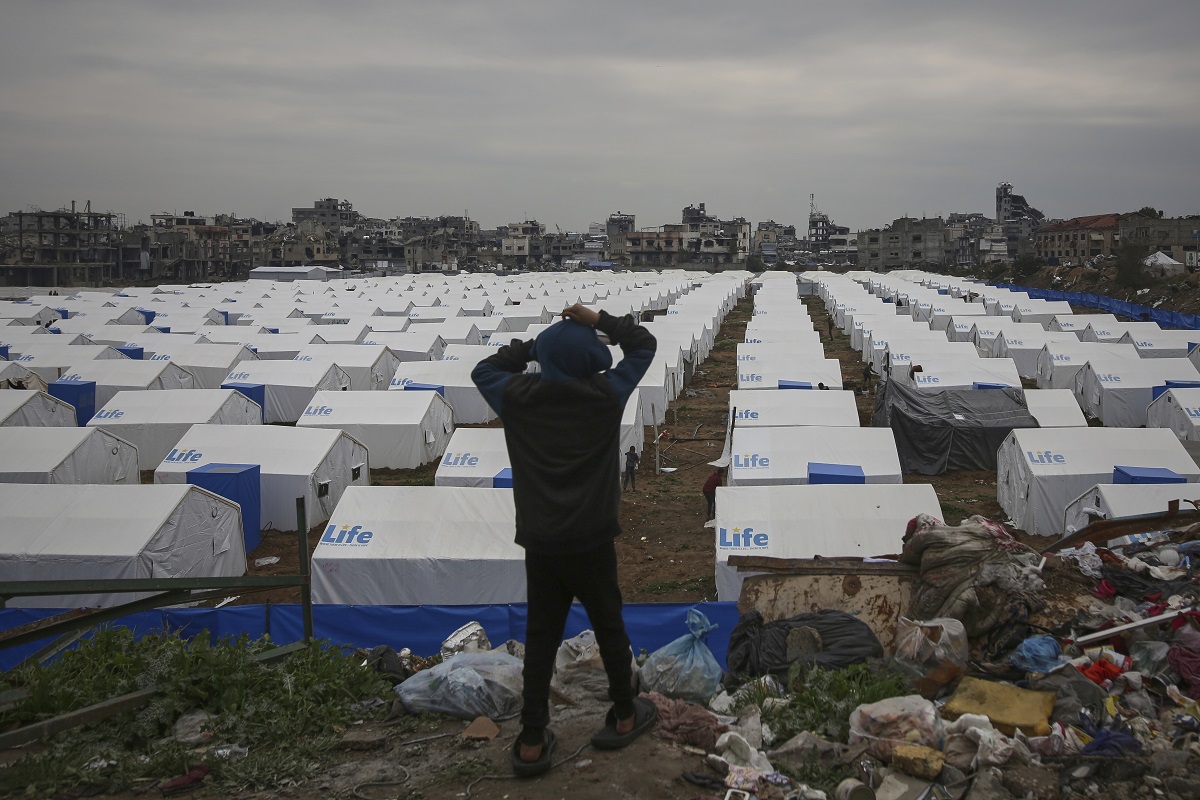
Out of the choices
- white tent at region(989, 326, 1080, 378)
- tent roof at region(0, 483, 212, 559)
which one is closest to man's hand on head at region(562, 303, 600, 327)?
tent roof at region(0, 483, 212, 559)

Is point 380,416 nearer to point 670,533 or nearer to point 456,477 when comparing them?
point 456,477

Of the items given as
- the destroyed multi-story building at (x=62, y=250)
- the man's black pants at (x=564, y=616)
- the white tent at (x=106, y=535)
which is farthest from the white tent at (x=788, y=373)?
the destroyed multi-story building at (x=62, y=250)

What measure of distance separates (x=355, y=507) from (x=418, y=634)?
178 inches

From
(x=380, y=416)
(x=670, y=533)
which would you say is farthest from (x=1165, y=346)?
(x=380, y=416)

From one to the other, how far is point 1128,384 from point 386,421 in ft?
65.6

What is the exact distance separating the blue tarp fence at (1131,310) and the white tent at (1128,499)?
31.9m

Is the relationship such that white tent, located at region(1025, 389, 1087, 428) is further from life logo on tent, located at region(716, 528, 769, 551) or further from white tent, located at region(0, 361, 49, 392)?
white tent, located at region(0, 361, 49, 392)

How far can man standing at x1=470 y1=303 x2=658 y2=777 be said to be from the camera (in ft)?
13.5

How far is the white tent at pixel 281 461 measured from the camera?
18.3m

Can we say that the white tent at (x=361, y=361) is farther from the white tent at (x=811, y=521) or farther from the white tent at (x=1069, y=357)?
the white tent at (x=1069, y=357)

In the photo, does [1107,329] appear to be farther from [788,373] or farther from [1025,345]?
[788,373]

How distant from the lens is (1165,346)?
3300cm

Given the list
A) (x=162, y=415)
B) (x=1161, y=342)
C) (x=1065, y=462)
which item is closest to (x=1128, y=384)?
(x=1161, y=342)

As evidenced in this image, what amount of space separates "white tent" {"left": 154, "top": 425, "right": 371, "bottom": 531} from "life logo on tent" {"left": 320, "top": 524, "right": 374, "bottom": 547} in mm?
4565
